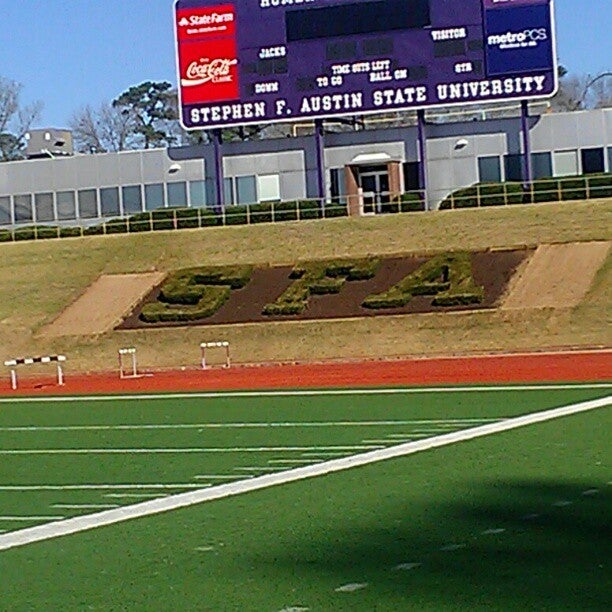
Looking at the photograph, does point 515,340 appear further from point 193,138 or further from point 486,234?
point 193,138

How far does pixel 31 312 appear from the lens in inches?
1768

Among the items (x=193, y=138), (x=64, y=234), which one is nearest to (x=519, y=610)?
(x=64, y=234)

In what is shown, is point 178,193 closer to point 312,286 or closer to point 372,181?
point 372,181

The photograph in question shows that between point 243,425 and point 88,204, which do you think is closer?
point 243,425

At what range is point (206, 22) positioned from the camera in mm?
49656

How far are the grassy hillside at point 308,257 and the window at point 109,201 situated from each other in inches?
274

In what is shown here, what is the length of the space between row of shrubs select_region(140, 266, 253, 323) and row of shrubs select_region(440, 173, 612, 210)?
884 centimetres

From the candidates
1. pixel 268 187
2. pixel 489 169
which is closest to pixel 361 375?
pixel 489 169

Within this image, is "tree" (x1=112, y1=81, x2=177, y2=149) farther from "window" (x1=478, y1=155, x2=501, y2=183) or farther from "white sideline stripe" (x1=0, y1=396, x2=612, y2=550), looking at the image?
"white sideline stripe" (x1=0, y1=396, x2=612, y2=550)

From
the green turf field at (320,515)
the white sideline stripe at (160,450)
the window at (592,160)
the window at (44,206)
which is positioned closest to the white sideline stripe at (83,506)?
the green turf field at (320,515)

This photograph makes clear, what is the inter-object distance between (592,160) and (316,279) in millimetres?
15263

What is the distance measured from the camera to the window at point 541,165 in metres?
53.6

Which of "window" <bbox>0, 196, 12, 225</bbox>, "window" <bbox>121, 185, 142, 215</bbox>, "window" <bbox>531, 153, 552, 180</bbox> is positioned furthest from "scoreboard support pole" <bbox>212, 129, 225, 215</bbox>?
"window" <bbox>531, 153, 552, 180</bbox>

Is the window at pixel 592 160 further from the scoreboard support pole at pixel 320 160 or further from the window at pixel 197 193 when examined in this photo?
the window at pixel 197 193
